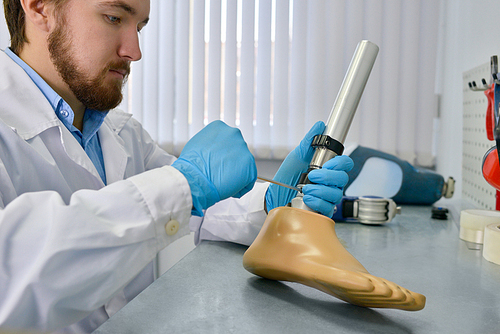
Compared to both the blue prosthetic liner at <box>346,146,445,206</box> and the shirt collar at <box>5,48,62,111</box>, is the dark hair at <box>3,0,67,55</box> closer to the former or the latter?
the shirt collar at <box>5,48,62,111</box>

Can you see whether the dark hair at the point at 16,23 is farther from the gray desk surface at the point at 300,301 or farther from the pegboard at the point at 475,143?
the pegboard at the point at 475,143

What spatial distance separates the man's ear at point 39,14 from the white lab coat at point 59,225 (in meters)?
0.19

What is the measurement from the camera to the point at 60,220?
0.58 m

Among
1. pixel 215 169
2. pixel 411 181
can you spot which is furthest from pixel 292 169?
pixel 411 181

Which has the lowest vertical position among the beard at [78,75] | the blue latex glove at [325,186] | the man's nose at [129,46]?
the blue latex glove at [325,186]

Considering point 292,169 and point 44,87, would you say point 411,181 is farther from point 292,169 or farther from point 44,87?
point 44,87

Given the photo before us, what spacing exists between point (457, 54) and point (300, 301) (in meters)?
1.69

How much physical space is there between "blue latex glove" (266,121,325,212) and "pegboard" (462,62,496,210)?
2.07 ft

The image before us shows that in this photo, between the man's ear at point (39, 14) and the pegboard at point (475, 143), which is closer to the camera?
the man's ear at point (39, 14)

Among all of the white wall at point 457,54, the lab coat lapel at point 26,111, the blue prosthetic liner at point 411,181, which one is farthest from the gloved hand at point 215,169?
the white wall at point 457,54

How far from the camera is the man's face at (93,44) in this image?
3.26 feet

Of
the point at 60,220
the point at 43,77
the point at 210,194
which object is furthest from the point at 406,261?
the point at 43,77

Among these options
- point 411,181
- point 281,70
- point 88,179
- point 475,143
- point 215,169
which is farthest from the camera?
point 281,70

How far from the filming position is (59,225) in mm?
576
